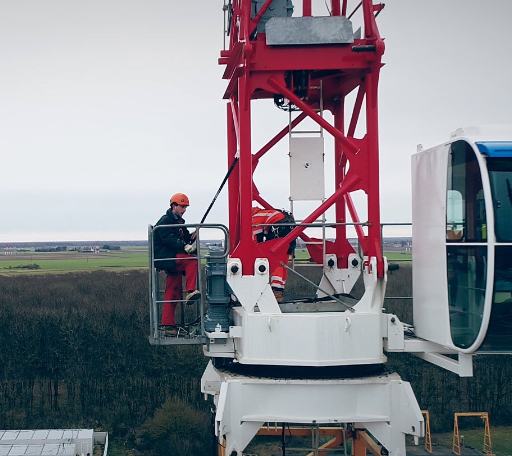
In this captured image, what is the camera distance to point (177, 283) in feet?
38.5

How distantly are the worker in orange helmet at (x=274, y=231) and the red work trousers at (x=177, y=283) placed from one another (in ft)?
3.54

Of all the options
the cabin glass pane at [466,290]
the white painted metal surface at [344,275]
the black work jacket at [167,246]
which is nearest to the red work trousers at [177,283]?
the black work jacket at [167,246]

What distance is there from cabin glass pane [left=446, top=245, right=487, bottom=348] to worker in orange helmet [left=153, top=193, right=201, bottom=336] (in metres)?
3.63

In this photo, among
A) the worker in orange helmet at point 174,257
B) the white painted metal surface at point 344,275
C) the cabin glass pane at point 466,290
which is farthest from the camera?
the white painted metal surface at point 344,275

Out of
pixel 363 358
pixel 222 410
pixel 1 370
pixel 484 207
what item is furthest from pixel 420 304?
pixel 1 370

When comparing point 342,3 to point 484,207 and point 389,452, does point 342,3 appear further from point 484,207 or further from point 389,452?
point 389,452

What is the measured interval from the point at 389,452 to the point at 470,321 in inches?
81.1

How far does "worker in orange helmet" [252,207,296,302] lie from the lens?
1070 centimetres

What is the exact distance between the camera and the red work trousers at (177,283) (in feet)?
37.1

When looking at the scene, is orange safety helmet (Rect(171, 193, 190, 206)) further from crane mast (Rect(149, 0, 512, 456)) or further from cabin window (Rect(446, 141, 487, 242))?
cabin window (Rect(446, 141, 487, 242))

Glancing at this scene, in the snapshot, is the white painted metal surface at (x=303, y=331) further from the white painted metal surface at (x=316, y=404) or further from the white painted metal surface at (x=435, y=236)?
the white painted metal surface at (x=435, y=236)

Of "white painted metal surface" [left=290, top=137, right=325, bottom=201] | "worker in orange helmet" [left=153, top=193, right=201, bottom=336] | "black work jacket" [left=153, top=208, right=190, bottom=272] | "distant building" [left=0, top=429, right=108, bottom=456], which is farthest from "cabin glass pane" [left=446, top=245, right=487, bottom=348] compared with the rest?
"distant building" [left=0, top=429, right=108, bottom=456]

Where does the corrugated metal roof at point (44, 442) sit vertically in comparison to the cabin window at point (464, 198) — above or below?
below

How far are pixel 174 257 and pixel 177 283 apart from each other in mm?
512
